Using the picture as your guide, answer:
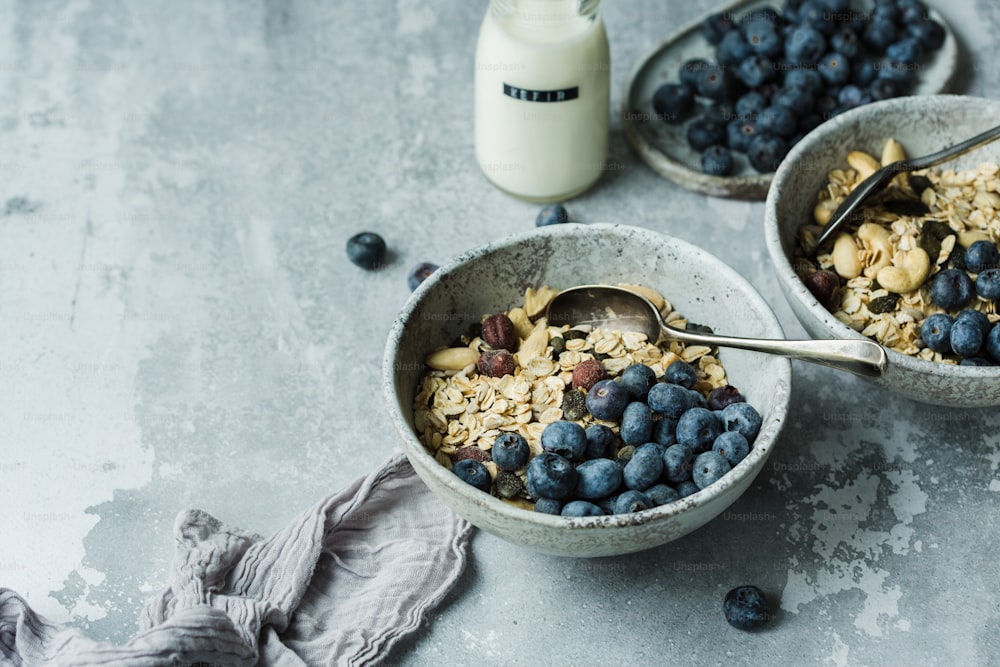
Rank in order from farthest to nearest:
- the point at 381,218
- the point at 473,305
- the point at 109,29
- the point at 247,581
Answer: the point at 109,29 < the point at 381,218 < the point at 473,305 < the point at 247,581

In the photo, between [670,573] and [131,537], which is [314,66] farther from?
[670,573]

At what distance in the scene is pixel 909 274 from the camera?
51.4 inches

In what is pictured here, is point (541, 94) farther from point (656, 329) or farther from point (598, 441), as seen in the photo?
point (598, 441)

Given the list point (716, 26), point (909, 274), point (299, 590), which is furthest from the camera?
point (716, 26)

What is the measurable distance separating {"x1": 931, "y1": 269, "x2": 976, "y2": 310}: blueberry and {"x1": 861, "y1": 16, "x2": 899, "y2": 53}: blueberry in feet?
2.00

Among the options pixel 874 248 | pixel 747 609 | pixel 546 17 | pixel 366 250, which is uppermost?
pixel 546 17

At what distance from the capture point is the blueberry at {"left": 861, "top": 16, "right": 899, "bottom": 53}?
1.74 meters

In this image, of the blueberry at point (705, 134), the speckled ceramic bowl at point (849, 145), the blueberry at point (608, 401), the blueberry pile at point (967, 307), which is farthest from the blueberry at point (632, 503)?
the blueberry at point (705, 134)

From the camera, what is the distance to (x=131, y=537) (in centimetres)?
129

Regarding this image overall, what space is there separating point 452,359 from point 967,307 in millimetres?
636

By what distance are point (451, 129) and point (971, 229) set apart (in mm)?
837

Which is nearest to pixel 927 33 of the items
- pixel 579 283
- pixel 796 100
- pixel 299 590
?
pixel 796 100

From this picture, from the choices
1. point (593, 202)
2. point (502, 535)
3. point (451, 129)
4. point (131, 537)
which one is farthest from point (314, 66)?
point (502, 535)

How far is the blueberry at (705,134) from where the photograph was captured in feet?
5.47
